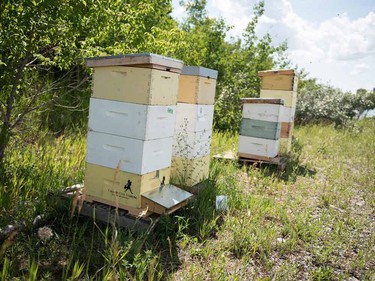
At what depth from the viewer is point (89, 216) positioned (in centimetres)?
338

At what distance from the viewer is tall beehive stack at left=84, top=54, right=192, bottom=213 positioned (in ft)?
10.1

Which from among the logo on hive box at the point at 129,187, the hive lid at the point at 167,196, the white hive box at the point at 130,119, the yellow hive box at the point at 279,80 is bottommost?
the hive lid at the point at 167,196

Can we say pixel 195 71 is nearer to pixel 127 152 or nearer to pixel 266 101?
pixel 127 152

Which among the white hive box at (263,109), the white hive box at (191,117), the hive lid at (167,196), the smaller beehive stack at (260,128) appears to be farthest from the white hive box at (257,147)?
the hive lid at (167,196)

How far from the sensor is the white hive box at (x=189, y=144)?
159 inches

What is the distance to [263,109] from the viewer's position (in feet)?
19.3

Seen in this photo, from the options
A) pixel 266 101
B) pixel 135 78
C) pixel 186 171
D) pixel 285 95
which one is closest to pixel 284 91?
Answer: pixel 285 95

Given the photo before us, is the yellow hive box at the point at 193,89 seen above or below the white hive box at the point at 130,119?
above

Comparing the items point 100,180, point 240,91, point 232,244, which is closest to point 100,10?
point 100,180

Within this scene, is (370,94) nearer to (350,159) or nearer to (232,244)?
(350,159)

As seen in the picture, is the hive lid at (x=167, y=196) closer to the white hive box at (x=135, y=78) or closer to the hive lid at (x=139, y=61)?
the white hive box at (x=135, y=78)

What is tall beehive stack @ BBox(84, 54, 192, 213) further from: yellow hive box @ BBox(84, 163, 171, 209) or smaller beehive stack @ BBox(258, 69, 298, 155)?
smaller beehive stack @ BBox(258, 69, 298, 155)

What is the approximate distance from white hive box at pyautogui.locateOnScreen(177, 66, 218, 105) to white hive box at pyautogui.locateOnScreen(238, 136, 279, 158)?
2.18 meters

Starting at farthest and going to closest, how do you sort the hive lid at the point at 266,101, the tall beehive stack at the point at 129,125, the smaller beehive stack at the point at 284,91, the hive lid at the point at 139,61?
the smaller beehive stack at the point at 284,91, the hive lid at the point at 266,101, the tall beehive stack at the point at 129,125, the hive lid at the point at 139,61
